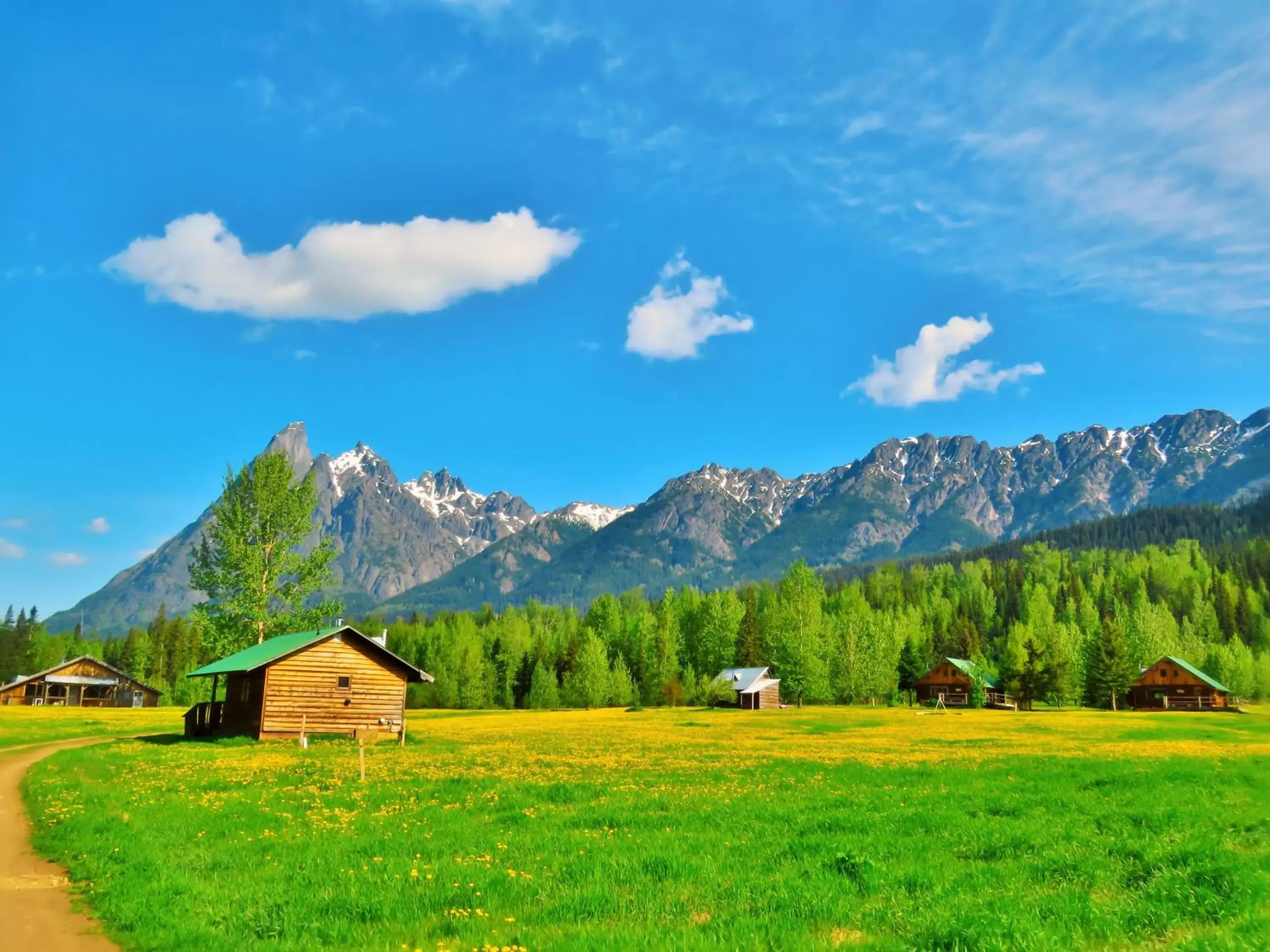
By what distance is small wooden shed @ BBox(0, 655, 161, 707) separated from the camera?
127 meters

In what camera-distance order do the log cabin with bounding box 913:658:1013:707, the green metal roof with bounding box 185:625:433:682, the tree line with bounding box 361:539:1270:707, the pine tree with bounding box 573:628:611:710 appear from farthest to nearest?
the log cabin with bounding box 913:658:1013:707, the pine tree with bounding box 573:628:611:710, the tree line with bounding box 361:539:1270:707, the green metal roof with bounding box 185:625:433:682

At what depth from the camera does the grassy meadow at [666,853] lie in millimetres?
9938

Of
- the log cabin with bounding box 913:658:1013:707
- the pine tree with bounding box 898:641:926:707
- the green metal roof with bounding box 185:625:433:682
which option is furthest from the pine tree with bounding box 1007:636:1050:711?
the green metal roof with bounding box 185:625:433:682

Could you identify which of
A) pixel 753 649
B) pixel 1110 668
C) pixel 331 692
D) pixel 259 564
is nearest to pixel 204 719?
pixel 331 692

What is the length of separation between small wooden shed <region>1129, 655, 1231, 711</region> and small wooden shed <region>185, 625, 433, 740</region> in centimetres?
12031

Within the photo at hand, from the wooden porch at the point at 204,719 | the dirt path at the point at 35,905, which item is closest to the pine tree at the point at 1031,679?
the wooden porch at the point at 204,719

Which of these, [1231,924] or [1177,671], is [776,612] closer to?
[1177,671]

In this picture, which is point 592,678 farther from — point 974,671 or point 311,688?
point 311,688

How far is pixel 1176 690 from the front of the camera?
128500 mm

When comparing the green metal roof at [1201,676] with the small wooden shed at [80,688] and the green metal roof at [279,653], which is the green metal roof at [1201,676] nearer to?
the green metal roof at [279,653]

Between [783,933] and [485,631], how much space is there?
174697 mm

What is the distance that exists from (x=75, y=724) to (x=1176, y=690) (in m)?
148

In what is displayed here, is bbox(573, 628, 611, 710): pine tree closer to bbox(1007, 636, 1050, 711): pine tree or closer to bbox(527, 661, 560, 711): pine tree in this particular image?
bbox(527, 661, 560, 711): pine tree

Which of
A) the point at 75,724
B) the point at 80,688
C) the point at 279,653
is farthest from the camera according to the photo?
the point at 80,688
